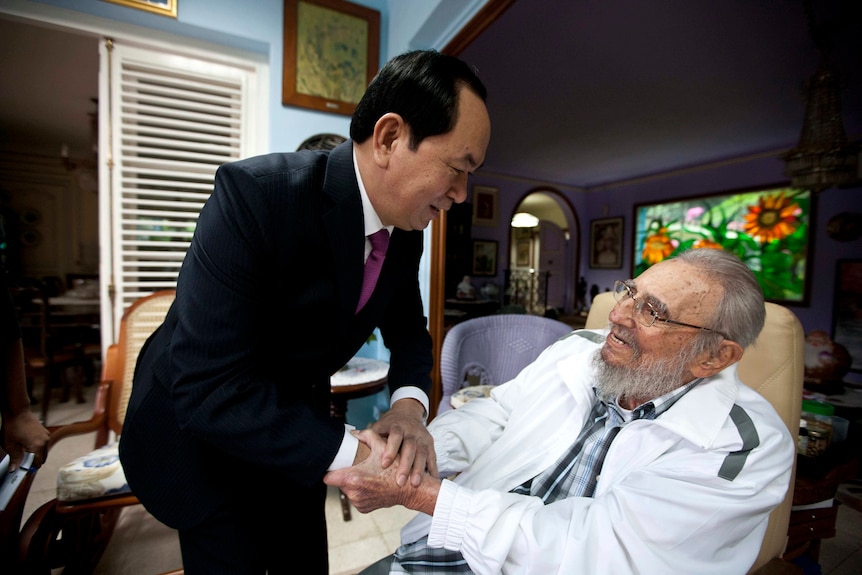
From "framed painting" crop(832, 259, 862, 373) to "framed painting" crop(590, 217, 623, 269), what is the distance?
Result: 3.26m

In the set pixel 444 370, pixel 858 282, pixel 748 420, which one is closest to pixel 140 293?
pixel 444 370

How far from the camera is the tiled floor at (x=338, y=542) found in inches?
70.6

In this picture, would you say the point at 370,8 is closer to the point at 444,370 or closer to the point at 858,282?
the point at 444,370

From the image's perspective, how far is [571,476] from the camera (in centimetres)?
107

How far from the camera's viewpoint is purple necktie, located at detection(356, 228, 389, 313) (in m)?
0.93

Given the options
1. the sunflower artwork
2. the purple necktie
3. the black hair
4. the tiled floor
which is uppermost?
the sunflower artwork

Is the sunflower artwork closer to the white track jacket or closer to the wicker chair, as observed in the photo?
the white track jacket

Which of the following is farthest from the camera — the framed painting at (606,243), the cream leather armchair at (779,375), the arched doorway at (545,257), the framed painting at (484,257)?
the arched doorway at (545,257)

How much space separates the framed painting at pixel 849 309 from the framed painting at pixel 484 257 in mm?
4939

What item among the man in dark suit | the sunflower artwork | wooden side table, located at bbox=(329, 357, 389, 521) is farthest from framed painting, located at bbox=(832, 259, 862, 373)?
the man in dark suit

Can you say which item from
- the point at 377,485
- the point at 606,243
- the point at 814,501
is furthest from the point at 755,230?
the point at 377,485

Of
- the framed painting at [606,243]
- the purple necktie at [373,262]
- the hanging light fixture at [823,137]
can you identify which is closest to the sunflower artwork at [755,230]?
the framed painting at [606,243]

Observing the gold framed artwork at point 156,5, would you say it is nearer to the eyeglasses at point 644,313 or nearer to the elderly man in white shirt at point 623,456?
the elderly man in white shirt at point 623,456

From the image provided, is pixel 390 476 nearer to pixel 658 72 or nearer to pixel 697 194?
pixel 658 72
